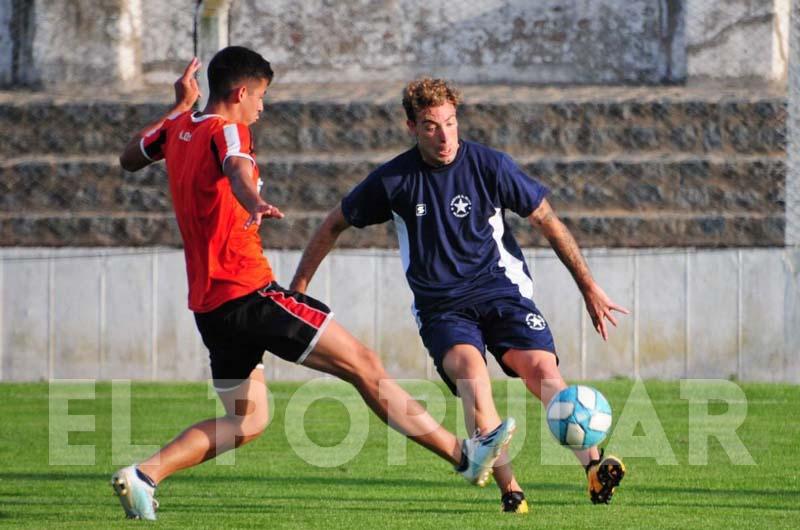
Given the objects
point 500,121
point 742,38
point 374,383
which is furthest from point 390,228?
point 374,383

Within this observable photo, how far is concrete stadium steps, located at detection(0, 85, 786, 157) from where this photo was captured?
18.8 metres

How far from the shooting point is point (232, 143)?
7.23 meters

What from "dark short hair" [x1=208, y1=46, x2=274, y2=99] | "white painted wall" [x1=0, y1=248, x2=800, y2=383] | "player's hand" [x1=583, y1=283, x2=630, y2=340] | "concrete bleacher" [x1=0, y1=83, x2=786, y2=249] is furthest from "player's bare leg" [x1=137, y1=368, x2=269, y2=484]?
"concrete bleacher" [x1=0, y1=83, x2=786, y2=249]

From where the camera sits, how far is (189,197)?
7410 millimetres

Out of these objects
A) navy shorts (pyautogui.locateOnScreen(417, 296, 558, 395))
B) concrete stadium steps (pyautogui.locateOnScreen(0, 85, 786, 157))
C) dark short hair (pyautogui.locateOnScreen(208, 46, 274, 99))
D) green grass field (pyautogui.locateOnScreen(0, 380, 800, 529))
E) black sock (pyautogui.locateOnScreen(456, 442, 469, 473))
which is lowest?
green grass field (pyautogui.locateOnScreen(0, 380, 800, 529))

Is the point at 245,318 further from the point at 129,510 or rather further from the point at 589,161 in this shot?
the point at 589,161

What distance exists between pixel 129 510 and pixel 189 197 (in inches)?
58.1

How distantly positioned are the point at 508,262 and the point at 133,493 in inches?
86.2

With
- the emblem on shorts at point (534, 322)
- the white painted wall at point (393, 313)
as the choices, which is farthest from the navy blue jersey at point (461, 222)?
the white painted wall at point (393, 313)

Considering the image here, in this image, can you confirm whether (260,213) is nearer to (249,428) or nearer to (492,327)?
(249,428)

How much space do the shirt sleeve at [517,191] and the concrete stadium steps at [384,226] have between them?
1021cm

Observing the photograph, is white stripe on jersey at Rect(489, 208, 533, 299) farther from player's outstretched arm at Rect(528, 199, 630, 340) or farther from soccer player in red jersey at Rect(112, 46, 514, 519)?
soccer player in red jersey at Rect(112, 46, 514, 519)

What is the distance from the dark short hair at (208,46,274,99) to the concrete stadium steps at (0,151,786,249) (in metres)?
10.7

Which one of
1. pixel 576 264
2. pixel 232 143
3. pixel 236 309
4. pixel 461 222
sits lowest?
pixel 236 309
